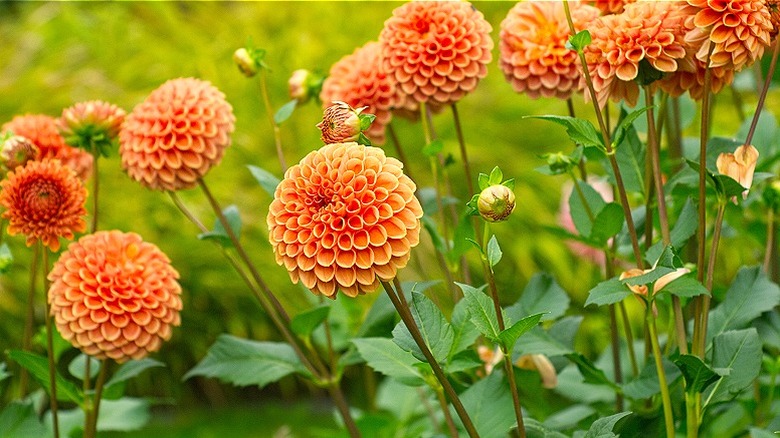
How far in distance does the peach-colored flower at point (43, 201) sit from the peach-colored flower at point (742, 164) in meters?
0.57

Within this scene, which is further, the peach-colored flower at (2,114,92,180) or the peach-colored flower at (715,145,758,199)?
the peach-colored flower at (2,114,92,180)

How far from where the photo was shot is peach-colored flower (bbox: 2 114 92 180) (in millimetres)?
990

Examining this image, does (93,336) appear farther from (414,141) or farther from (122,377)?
(414,141)

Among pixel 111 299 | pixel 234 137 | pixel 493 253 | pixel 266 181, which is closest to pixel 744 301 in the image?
pixel 493 253

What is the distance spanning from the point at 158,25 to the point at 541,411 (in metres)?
2.23

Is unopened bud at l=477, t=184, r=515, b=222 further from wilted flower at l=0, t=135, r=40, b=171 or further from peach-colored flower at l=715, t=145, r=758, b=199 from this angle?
wilted flower at l=0, t=135, r=40, b=171

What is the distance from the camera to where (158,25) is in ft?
9.43

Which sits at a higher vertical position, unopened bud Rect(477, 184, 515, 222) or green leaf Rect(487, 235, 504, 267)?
unopened bud Rect(477, 184, 515, 222)

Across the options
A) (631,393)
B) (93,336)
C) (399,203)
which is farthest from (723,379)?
(93,336)

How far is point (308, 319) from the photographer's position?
0.94m

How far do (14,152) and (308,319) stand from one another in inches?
12.7

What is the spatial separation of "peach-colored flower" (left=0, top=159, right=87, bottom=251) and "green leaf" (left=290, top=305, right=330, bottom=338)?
23 centimetres

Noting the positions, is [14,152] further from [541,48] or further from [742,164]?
[742,164]

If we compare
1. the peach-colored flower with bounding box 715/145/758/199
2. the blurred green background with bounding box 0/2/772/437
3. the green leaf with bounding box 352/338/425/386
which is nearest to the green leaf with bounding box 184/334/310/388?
the green leaf with bounding box 352/338/425/386
